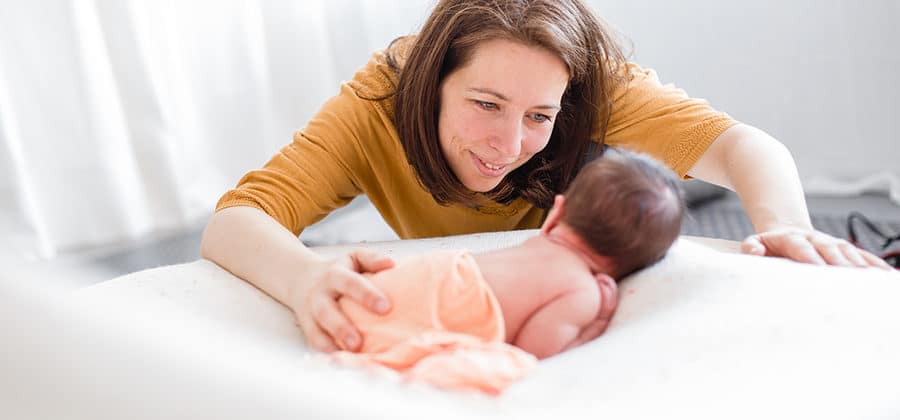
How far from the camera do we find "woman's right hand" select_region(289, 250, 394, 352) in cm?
78

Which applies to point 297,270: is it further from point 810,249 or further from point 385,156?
point 810,249

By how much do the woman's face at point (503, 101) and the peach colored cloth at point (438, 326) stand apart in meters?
0.29

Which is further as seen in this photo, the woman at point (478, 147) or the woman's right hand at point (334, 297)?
the woman at point (478, 147)

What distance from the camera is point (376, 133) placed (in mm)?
1269

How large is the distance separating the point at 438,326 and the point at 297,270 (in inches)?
9.3

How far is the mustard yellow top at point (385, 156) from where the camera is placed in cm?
114

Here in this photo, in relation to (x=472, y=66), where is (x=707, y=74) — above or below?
below

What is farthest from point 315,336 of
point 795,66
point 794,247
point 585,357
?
point 795,66

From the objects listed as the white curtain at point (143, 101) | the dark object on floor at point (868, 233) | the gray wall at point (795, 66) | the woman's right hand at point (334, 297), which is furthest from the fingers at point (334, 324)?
the gray wall at point (795, 66)

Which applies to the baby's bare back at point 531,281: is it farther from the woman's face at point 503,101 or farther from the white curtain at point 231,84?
the white curtain at point 231,84

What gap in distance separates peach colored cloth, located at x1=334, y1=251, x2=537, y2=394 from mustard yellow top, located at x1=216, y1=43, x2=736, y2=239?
348 millimetres

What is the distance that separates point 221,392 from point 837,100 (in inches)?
91.5

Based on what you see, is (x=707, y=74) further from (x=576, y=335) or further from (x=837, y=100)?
(x=576, y=335)

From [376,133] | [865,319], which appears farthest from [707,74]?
[865,319]
